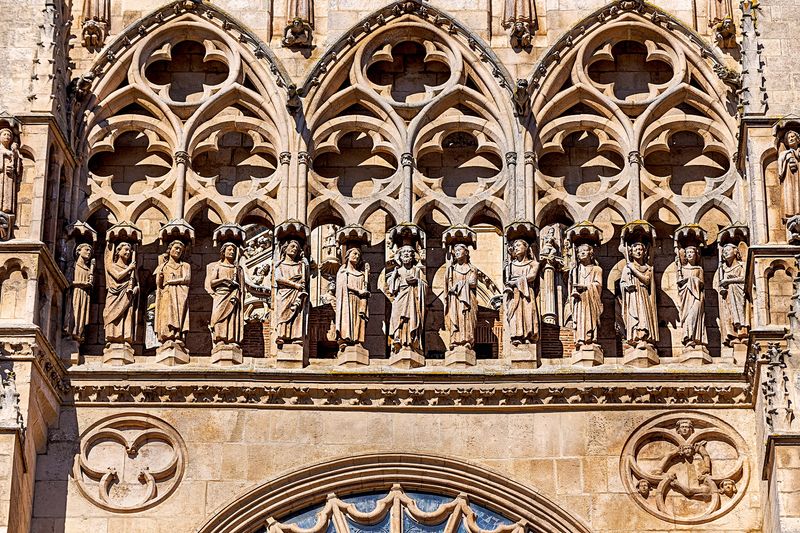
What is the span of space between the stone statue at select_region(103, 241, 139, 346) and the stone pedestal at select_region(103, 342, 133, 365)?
4cm

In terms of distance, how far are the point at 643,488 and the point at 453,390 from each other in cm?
178

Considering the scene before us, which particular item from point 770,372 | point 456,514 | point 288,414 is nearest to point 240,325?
point 288,414

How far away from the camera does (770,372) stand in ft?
74.9

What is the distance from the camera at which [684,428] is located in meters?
23.8

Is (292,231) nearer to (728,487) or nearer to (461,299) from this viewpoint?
(461,299)

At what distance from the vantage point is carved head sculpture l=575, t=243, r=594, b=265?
2447cm

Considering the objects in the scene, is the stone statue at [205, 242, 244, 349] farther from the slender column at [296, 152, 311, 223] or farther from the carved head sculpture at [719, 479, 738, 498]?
the carved head sculpture at [719, 479, 738, 498]

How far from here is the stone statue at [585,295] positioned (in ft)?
79.2

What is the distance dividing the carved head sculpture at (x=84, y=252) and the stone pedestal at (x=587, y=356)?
4.25 meters

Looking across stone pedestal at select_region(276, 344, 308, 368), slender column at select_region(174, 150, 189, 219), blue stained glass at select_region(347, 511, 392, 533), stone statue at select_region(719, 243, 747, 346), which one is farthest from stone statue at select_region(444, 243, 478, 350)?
slender column at select_region(174, 150, 189, 219)

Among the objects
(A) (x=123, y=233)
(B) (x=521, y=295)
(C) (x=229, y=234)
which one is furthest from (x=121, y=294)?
(B) (x=521, y=295)

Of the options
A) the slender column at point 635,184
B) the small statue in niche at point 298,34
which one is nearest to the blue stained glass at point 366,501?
the slender column at point 635,184

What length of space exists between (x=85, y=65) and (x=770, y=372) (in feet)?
22.7

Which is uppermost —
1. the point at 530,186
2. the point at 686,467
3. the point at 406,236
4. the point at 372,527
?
the point at 530,186
